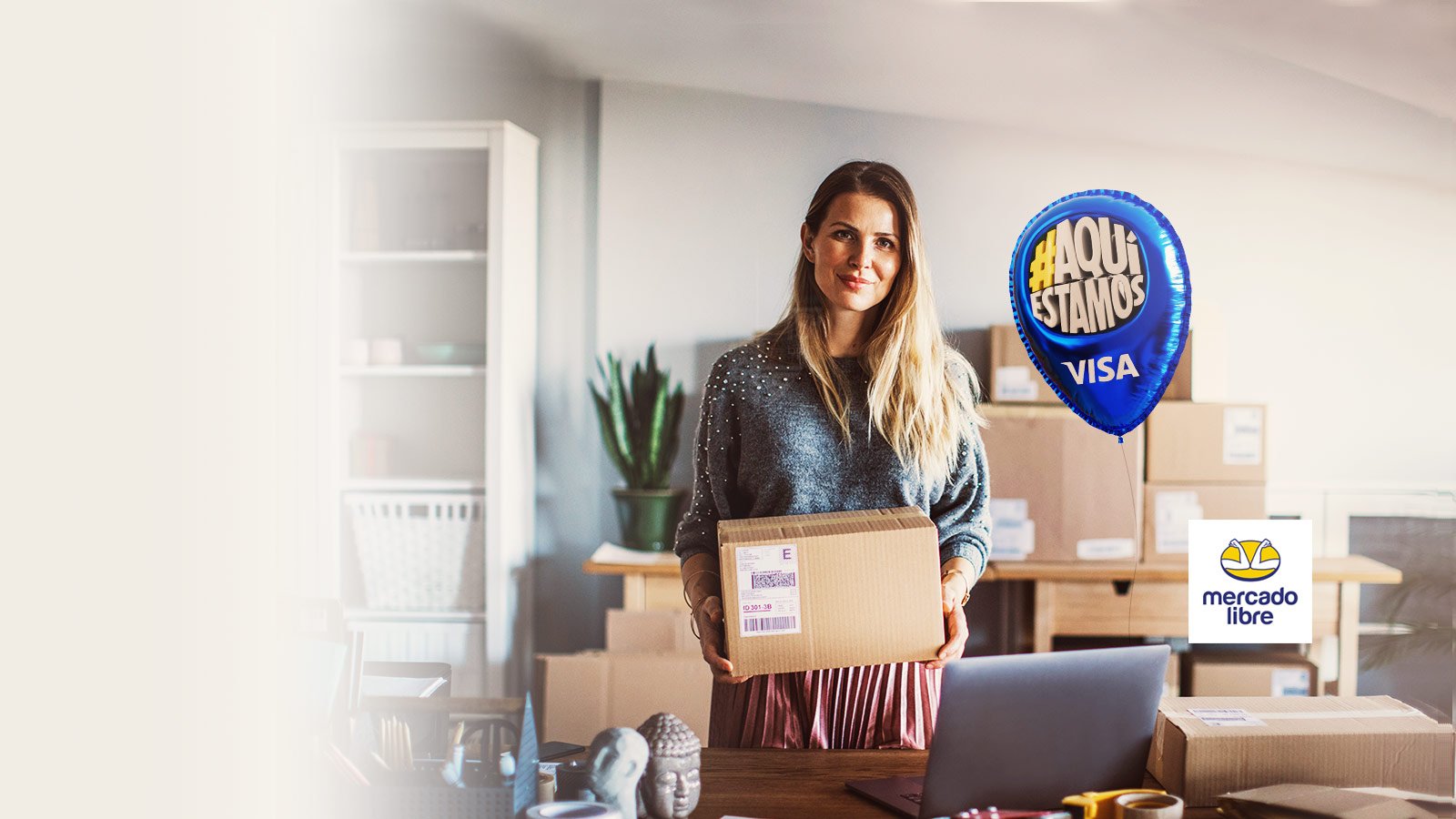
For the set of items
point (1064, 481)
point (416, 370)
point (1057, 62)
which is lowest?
point (1064, 481)

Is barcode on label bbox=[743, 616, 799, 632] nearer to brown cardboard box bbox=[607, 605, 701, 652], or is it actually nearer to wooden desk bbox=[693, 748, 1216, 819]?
wooden desk bbox=[693, 748, 1216, 819]

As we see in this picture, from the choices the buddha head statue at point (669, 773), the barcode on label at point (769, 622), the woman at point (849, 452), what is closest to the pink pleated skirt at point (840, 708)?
the woman at point (849, 452)

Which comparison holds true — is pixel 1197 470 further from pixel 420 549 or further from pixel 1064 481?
pixel 420 549

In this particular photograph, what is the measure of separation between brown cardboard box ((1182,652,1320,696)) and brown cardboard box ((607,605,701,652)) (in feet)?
3.02

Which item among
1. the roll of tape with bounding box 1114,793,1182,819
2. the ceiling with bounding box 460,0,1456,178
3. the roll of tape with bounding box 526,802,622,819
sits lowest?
the roll of tape with bounding box 1114,793,1182,819

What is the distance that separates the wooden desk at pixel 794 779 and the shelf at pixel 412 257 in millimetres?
1165

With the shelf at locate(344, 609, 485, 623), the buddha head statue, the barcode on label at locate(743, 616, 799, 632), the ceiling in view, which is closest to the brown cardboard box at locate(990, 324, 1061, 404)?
the ceiling

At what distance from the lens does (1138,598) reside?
6.34 ft

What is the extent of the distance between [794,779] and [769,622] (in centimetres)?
18

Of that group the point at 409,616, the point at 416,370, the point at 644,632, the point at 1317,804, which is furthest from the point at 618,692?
the point at 1317,804

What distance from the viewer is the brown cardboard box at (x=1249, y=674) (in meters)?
1.75

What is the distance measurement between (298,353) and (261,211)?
0.26m

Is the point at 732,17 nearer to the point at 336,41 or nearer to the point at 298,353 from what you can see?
the point at 336,41

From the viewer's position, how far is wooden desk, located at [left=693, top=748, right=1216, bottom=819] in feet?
3.66
